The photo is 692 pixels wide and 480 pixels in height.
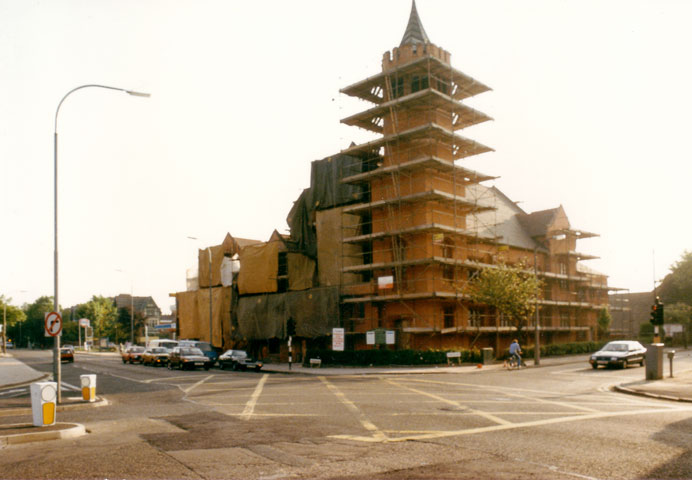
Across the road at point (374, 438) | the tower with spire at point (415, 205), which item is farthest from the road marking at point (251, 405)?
the tower with spire at point (415, 205)

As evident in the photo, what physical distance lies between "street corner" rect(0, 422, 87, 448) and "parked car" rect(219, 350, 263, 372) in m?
24.1

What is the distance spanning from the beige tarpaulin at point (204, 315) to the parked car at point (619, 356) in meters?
34.1

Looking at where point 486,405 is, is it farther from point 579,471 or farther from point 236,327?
point 236,327

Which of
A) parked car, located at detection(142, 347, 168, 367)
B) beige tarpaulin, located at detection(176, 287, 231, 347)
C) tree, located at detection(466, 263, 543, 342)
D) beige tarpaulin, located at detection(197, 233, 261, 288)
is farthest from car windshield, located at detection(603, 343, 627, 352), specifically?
beige tarpaulin, located at detection(197, 233, 261, 288)

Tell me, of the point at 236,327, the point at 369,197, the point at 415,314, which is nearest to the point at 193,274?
the point at 236,327

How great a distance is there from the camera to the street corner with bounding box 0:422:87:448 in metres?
11.2

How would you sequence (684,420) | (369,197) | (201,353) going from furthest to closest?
(369,197) → (201,353) → (684,420)

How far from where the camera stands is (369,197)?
4894cm

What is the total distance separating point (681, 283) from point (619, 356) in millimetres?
52232

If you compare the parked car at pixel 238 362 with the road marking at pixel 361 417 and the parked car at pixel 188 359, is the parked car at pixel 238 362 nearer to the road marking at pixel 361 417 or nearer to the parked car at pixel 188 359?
the parked car at pixel 188 359

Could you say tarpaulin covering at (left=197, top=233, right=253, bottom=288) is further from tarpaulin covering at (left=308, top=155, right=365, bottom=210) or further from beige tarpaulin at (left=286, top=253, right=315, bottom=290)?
tarpaulin covering at (left=308, top=155, right=365, bottom=210)

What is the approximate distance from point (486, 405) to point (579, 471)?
8.28 meters

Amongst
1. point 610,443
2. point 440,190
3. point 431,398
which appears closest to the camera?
point 610,443

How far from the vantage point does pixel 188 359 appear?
37.9m
